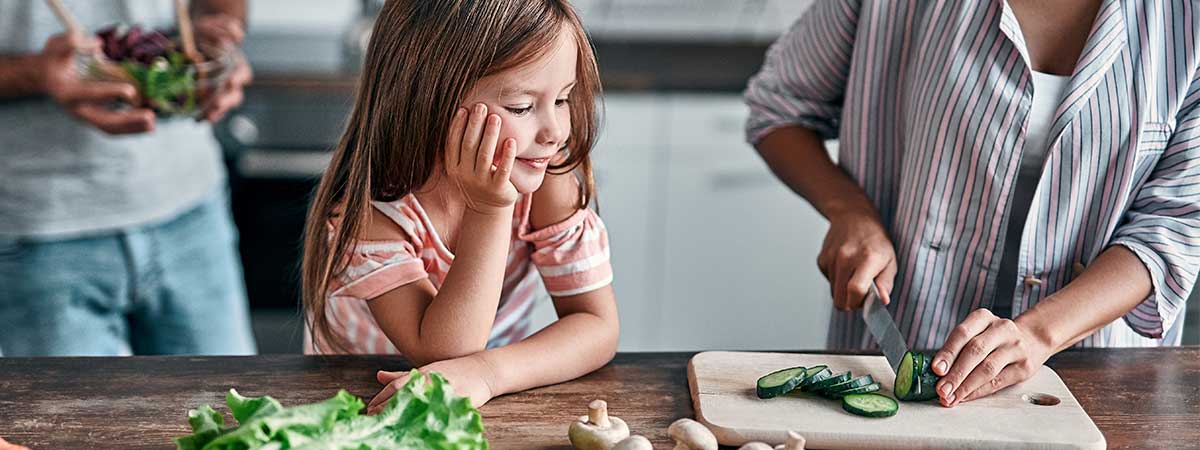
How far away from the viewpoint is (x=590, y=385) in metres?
1.14

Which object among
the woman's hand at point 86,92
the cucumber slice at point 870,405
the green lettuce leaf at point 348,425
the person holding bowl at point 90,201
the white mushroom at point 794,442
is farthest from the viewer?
the person holding bowl at point 90,201

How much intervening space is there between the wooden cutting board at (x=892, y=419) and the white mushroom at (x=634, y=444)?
0.11 m

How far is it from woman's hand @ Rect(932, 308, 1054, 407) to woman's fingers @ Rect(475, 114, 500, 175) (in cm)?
45

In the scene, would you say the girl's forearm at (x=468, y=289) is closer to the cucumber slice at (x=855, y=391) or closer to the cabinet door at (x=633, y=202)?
the cucumber slice at (x=855, y=391)

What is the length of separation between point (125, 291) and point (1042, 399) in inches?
55.0

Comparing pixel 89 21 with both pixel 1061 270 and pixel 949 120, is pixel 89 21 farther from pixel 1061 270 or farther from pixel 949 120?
pixel 1061 270

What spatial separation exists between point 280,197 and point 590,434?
6.65 feet

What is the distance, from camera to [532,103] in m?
1.09

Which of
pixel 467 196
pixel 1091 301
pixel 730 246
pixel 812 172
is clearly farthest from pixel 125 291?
pixel 730 246

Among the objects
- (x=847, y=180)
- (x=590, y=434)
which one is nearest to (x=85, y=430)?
(x=590, y=434)

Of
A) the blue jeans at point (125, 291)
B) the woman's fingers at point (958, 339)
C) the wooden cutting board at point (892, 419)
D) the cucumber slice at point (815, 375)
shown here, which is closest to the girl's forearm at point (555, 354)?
the wooden cutting board at point (892, 419)

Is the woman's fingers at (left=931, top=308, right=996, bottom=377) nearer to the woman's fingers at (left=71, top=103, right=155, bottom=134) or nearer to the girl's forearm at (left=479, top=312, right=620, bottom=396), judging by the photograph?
the girl's forearm at (left=479, top=312, right=620, bottom=396)

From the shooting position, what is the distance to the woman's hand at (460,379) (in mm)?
1044

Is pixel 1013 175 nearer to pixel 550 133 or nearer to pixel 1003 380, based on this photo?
pixel 1003 380
